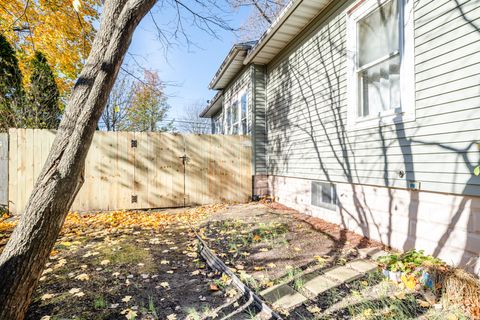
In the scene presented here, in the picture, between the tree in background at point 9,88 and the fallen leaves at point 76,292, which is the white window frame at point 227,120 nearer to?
the tree in background at point 9,88

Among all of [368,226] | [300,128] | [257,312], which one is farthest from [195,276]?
[300,128]

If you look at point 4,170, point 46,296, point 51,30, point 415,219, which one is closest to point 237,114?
point 4,170

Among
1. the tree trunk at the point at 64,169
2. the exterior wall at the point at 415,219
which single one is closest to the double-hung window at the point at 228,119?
the exterior wall at the point at 415,219

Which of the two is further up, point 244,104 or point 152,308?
point 244,104

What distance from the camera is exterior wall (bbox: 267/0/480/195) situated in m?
2.72

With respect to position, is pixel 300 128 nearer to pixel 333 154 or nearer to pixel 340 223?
pixel 333 154

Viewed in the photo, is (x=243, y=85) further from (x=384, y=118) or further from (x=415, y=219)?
(x=415, y=219)

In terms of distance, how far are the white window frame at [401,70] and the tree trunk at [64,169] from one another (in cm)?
307

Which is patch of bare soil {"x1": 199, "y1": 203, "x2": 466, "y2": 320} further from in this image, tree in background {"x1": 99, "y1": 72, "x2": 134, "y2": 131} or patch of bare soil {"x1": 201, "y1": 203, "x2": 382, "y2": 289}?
tree in background {"x1": 99, "y1": 72, "x2": 134, "y2": 131}

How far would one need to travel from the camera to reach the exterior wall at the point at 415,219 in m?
2.68

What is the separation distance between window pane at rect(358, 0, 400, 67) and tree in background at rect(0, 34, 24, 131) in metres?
8.15

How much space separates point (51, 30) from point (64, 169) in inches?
384

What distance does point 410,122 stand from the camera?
333cm

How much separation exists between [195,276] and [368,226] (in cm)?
266
